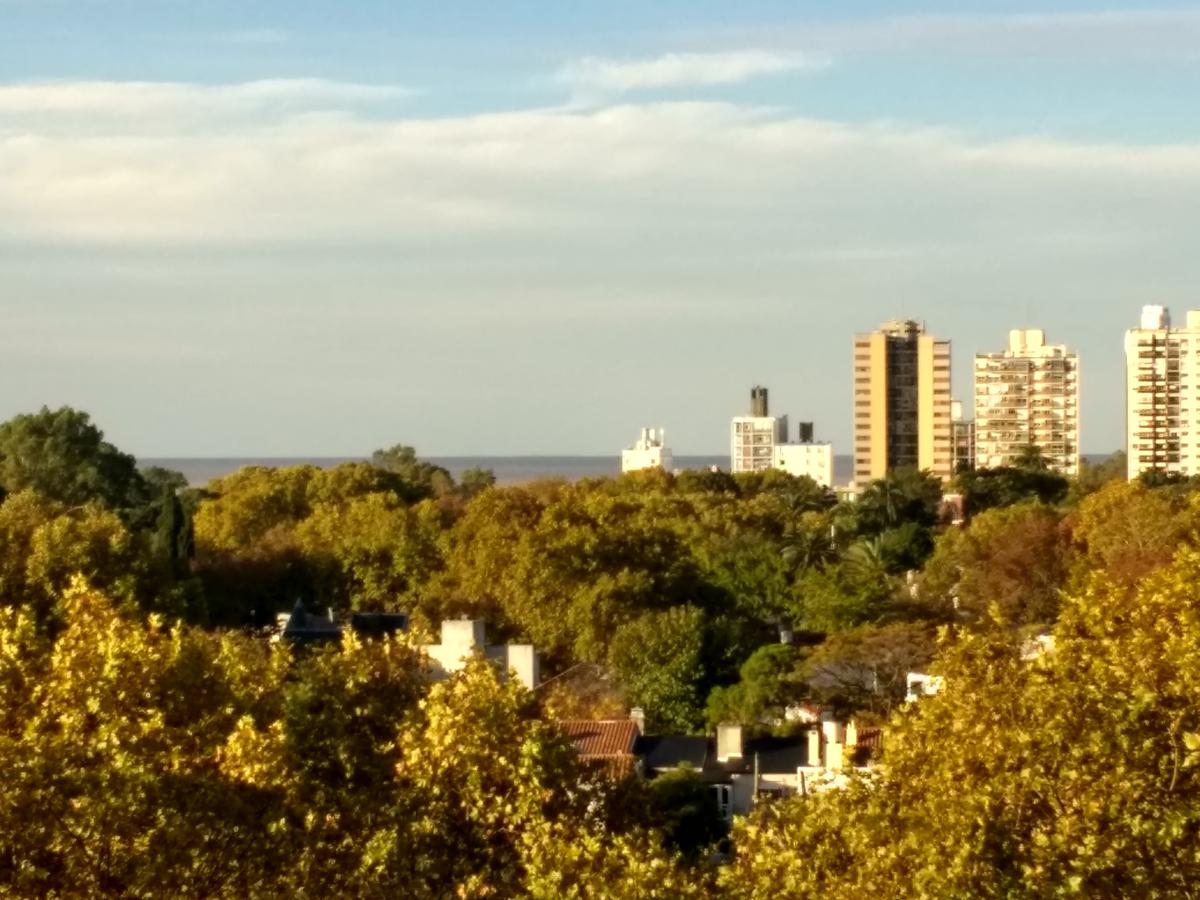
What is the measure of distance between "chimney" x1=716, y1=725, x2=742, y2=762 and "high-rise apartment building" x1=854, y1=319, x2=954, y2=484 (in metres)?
142

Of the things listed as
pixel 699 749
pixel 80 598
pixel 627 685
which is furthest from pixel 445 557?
pixel 80 598

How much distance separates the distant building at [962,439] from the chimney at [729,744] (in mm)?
145008

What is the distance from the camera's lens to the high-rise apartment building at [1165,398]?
164 meters

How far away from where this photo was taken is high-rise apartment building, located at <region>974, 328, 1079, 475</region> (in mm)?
187750

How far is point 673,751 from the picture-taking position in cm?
4244

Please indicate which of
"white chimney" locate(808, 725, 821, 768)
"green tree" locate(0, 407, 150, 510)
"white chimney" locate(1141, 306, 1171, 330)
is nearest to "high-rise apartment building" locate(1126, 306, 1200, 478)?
"white chimney" locate(1141, 306, 1171, 330)

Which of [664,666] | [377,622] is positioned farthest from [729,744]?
[377,622]

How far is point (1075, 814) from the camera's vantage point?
21.5m

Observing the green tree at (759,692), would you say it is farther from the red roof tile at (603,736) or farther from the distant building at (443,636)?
the red roof tile at (603,736)

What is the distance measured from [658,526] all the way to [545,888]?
190 feet

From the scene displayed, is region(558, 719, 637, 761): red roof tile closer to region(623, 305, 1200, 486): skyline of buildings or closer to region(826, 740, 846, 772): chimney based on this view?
region(826, 740, 846, 772): chimney

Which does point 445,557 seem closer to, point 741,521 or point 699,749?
point 741,521

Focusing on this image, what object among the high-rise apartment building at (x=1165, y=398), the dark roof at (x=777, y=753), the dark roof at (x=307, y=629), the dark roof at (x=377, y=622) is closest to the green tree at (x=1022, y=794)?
the dark roof at (x=777, y=753)

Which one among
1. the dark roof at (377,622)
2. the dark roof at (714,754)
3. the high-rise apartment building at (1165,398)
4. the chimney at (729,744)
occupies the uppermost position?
the high-rise apartment building at (1165,398)
